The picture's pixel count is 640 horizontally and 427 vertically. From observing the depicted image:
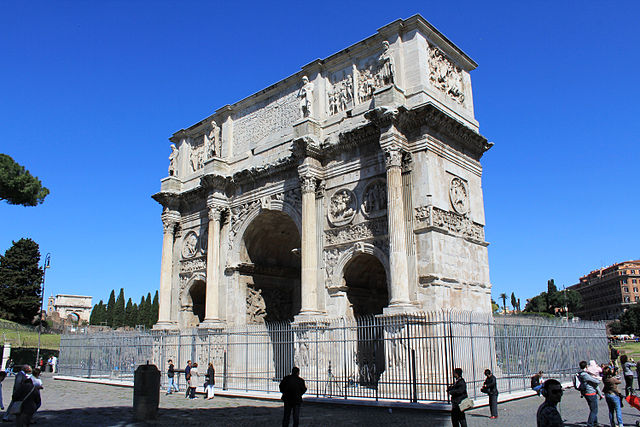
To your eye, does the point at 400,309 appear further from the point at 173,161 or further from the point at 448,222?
the point at 173,161

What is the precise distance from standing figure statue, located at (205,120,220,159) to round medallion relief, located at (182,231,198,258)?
347cm

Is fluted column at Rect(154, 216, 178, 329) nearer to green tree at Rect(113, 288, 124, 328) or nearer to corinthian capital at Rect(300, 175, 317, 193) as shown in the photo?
corinthian capital at Rect(300, 175, 317, 193)

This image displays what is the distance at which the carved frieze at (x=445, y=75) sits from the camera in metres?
17.3

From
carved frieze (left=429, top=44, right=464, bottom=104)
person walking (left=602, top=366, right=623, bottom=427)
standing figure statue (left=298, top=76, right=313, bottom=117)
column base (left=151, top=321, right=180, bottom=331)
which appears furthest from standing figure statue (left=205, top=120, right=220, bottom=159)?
person walking (left=602, top=366, right=623, bottom=427)

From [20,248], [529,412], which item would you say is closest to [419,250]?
[529,412]

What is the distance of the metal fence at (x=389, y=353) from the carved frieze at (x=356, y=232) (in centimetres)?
253

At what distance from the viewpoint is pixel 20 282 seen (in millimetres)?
46250

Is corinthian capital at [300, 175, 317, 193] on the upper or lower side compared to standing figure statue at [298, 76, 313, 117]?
lower

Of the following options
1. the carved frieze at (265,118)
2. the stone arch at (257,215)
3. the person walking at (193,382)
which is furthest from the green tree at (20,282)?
the person walking at (193,382)

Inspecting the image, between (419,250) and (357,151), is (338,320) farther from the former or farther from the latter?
(357,151)

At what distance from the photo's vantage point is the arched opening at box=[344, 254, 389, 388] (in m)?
17.0

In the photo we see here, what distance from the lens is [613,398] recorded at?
8109 millimetres

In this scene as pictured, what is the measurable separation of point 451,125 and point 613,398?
10.0 meters

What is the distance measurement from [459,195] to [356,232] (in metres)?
3.38
